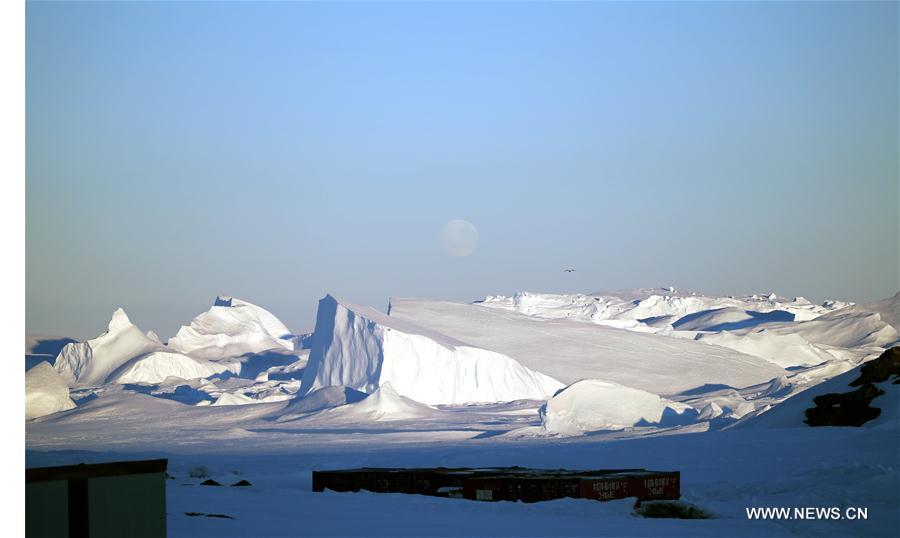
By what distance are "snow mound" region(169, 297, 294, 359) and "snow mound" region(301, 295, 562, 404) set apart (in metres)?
39.0

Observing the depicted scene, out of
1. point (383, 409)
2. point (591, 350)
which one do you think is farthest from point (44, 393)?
point (591, 350)

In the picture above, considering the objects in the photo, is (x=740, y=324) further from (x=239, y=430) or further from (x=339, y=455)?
(x=339, y=455)

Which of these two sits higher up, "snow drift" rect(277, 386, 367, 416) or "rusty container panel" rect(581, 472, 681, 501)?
"snow drift" rect(277, 386, 367, 416)

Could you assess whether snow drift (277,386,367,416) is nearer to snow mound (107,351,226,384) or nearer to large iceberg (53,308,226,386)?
snow mound (107,351,226,384)

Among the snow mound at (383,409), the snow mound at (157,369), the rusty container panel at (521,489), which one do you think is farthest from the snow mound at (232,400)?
the rusty container panel at (521,489)

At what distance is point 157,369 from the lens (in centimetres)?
10644

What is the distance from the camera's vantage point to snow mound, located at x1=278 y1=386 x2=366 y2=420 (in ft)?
257

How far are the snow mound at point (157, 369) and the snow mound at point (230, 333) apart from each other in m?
9.40

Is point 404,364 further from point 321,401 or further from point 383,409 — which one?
point 321,401

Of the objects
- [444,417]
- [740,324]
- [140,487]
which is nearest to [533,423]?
[444,417]

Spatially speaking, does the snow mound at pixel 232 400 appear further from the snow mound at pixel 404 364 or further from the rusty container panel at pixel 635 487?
the rusty container panel at pixel 635 487

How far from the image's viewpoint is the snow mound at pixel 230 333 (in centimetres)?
12125

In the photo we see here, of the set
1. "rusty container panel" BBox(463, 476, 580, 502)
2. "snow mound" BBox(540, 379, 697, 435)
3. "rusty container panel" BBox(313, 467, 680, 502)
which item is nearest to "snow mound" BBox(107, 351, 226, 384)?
"snow mound" BBox(540, 379, 697, 435)

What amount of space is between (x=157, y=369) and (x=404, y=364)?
35712 mm
